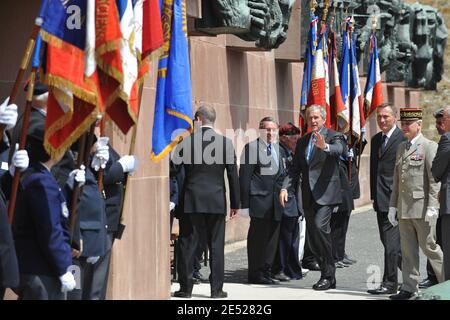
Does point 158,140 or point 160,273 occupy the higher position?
point 158,140

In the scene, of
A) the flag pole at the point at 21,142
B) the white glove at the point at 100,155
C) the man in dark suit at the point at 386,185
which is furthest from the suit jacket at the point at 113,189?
the man in dark suit at the point at 386,185

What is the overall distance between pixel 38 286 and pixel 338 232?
327 inches

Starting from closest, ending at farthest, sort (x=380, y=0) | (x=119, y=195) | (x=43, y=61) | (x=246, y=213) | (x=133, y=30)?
1. (x=43, y=61)
2. (x=133, y=30)
3. (x=119, y=195)
4. (x=246, y=213)
5. (x=380, y=0)

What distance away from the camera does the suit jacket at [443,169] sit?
1138cm

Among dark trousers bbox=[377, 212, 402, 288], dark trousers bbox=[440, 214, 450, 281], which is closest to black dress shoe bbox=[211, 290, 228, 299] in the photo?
dark trousers bbox=[377, 212, 402, 288]

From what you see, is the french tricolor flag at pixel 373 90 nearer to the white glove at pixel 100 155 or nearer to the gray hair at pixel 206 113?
the gray hair at pixel 206 113

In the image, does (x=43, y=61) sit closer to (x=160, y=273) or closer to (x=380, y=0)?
(x=160, y=273)

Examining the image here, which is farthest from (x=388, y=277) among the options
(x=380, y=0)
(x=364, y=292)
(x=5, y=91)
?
(x=380, y=0)

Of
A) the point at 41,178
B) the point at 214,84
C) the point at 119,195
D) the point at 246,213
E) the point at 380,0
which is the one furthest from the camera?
the point at 380,0

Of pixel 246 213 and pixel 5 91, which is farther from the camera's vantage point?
pixel 246 213

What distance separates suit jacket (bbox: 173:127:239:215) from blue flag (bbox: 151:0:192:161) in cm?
189

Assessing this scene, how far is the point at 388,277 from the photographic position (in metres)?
12.4

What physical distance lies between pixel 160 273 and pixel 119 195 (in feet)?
6.25

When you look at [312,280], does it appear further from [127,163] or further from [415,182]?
[127,163]
